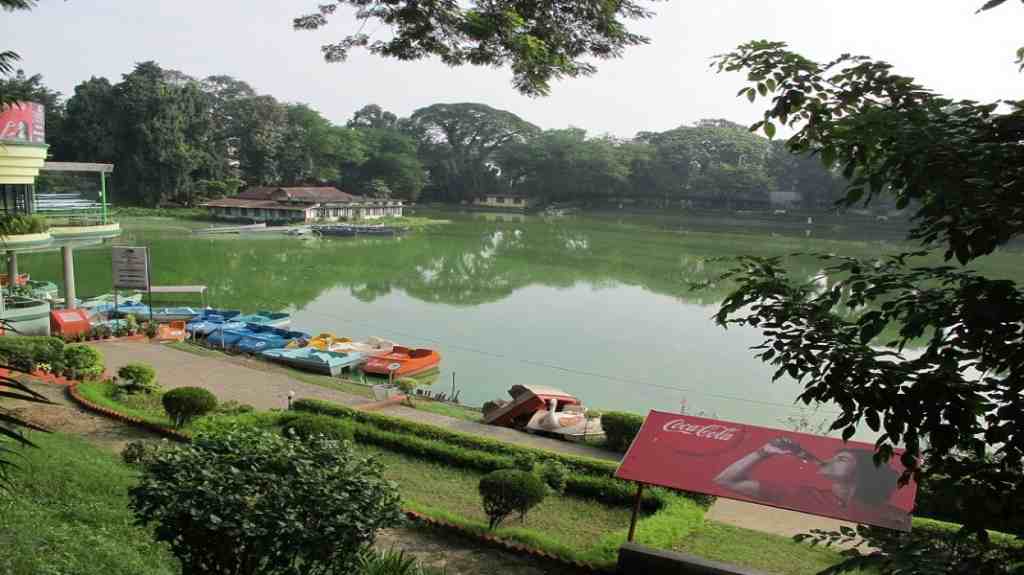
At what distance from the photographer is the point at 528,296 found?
2833 cm

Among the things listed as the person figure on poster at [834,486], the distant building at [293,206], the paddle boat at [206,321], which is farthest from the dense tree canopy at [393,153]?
the person figure on poster at [834,486]

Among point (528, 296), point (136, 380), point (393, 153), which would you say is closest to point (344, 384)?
point (136, 380)

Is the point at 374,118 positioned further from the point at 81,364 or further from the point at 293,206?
the point at 81,364

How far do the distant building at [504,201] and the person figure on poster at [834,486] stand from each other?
7610cm

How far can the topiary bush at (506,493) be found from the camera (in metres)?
7.20

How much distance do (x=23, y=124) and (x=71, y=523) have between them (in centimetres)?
1371

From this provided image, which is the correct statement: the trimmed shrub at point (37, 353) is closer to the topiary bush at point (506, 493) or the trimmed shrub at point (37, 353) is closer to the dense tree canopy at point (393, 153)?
the topiary bush at point (506, 493)

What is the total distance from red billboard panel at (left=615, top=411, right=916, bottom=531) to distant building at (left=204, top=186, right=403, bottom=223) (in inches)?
2114

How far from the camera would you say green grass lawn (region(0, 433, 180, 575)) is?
415 cm

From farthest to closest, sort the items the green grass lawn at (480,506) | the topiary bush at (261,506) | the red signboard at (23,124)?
the red signboard at (23,124) < the green grass lawn at (480,506) < the topiary bush at (261,506)

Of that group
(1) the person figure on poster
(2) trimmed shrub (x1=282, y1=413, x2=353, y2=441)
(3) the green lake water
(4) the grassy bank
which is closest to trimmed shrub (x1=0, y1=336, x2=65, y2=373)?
(4) the grassy bank

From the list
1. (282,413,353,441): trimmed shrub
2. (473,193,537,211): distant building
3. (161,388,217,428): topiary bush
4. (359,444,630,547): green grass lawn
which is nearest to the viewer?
(359,444,630,547): green grass lawn

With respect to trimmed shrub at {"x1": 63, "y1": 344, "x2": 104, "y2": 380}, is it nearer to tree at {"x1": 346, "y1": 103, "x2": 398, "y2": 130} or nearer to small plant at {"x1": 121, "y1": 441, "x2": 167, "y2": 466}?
small plant at {"x1": 121, "y1": 441, "x2": 167, "y2": 466}

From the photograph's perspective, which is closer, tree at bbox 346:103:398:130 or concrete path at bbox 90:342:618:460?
concrete path at bbox 90:342:618:460
